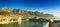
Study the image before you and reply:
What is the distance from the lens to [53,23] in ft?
12.6

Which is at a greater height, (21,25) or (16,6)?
(16,6)

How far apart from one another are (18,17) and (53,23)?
3.21 ft

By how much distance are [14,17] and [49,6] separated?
3.34ft

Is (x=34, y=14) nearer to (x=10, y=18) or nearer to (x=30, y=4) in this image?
(x=30, y=4)

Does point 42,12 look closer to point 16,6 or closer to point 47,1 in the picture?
point 47,1

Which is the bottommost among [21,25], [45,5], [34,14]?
[21,25]

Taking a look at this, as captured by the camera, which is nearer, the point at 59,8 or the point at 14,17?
the point at 59,8

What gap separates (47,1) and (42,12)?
0.32m

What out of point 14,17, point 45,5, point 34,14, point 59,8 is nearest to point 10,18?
point 14,17

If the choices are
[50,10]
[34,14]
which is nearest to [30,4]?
[34,14]

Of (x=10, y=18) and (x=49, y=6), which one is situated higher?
(x=49, y=6)

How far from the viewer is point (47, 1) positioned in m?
3.89

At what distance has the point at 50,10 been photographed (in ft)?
12.7

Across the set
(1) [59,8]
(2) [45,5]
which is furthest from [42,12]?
(1) [59,8]
